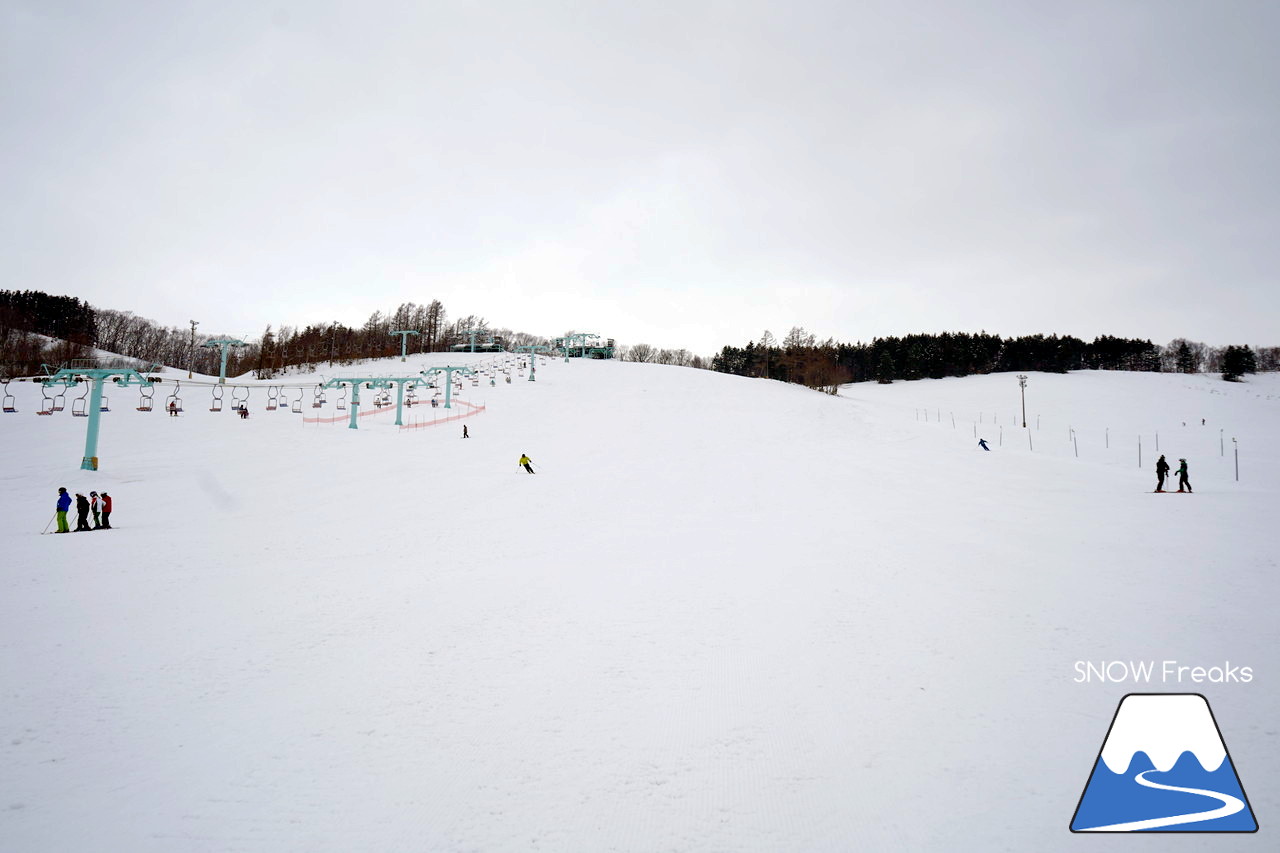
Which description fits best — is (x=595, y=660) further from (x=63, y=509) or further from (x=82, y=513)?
(x=63, y=509)

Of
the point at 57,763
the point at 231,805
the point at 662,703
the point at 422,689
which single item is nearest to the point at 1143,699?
the point at 662,703

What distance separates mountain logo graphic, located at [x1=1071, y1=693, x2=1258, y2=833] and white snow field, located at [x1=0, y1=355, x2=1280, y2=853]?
7.5 inches

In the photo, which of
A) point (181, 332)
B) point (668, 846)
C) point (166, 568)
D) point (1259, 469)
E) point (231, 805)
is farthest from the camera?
point (181, 332)

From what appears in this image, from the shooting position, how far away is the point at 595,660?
8117mm

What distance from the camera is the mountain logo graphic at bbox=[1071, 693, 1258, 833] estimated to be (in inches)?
202

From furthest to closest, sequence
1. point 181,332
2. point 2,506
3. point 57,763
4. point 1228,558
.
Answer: point 181,332 < point 2,506 < point 1228,558 < point 57,763

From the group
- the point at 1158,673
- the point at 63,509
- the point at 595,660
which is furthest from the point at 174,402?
the point at 1158,673

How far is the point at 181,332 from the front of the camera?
133m

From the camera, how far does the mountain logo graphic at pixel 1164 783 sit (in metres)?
5.12

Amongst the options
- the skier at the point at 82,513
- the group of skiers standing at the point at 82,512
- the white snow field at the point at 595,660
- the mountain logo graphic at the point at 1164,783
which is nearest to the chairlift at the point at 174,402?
the white snow field at the point at 595,660

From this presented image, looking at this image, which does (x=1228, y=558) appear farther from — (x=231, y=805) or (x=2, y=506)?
(x=2, y=506)

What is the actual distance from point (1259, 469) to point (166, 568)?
172ft

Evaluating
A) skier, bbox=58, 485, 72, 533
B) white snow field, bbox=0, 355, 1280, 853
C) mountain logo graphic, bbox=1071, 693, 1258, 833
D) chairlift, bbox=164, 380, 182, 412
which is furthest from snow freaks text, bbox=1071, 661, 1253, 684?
chairlift, bbox=164, 380, 182, 412

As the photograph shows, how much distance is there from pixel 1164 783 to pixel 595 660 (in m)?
6.63
